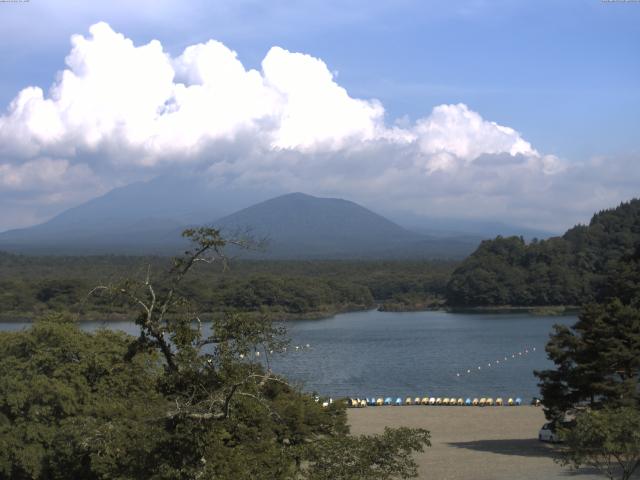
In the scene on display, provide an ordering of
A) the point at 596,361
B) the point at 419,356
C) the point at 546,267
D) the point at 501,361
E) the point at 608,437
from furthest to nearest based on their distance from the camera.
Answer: the point at 546,267 → the point at 419,356 → the point at 501,361 → the point at 596,361 → the point at 608,437

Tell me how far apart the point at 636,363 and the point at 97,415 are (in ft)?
30.5

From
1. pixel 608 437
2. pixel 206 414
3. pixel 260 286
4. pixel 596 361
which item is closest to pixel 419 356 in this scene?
pixel 596 361

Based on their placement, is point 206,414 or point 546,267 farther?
point 546,267

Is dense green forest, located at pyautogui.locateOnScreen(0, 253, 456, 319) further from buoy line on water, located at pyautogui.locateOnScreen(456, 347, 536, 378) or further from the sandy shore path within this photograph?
the sandy shore path

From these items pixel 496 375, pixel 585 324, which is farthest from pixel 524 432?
pixel 496 375

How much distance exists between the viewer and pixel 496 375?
31656 millimetres

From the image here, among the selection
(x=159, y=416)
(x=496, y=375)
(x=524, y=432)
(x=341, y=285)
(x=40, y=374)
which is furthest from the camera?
(x=341, y=285)

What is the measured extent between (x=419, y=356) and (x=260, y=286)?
24150 millimetres

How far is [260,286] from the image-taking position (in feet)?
197

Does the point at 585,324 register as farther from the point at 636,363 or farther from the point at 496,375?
the point at 496,375

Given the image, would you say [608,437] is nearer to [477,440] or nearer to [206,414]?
[206,414]

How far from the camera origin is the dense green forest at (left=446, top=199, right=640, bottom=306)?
211ft

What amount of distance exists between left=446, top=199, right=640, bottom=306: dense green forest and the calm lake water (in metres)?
7.74

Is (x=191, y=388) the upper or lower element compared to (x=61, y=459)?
upper
